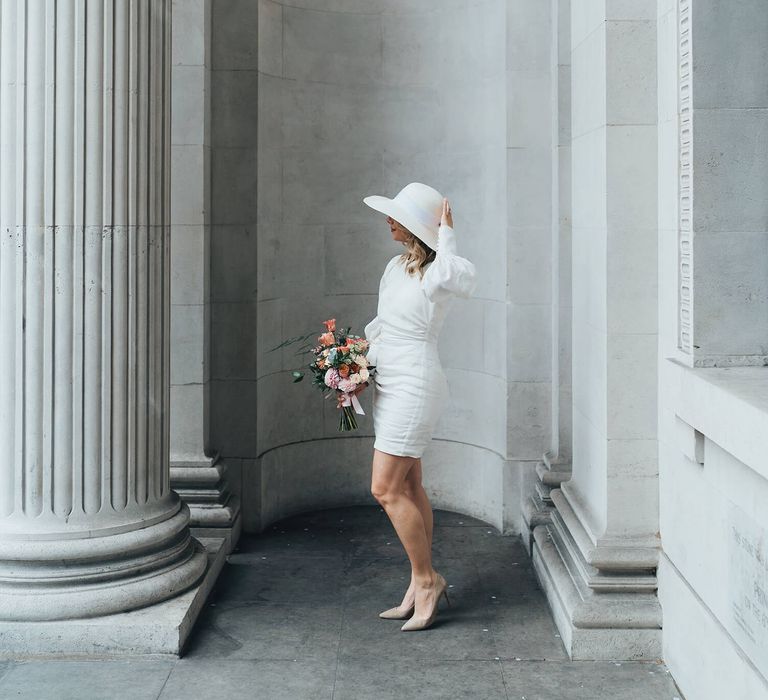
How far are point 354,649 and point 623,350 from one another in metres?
2.21

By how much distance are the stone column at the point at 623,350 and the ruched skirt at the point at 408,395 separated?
0.95 metres

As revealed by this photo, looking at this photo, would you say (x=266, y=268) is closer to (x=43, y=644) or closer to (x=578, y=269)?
(x=578, y=269)

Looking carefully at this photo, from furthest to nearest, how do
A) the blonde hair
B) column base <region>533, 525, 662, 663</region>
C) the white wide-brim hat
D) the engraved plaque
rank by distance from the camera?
the blonde hair, the white wide-brim hat, column base <region>533, 525, 662, 663</region>, the engraved plaque

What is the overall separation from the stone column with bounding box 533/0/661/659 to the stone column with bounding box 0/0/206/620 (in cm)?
248

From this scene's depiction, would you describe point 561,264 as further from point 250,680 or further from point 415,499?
point 250,680

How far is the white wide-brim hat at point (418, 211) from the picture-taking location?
5793 millimetres

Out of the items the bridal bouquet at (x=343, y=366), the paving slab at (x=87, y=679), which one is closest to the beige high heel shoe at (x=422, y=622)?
the bridal bouquet at (x=343, y=366)

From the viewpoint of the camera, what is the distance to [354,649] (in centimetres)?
562

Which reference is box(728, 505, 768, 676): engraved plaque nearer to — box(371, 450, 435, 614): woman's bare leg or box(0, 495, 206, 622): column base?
box(371, 450, 435, 614): woman's bare leg

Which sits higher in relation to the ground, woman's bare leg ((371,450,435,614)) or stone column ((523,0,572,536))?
stone column ((523,0,572,536))

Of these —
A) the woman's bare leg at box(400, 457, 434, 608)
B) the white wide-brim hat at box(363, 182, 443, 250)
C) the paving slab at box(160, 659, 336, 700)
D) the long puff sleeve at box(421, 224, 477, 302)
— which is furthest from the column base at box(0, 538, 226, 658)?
the white wide-brim hat at box(363, 182, 443, 250)

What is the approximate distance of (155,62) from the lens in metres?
5.81

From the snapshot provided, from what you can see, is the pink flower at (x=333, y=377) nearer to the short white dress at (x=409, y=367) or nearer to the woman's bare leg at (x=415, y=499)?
the short white dress at (x=409, y=367)

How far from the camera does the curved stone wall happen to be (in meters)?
8.23
